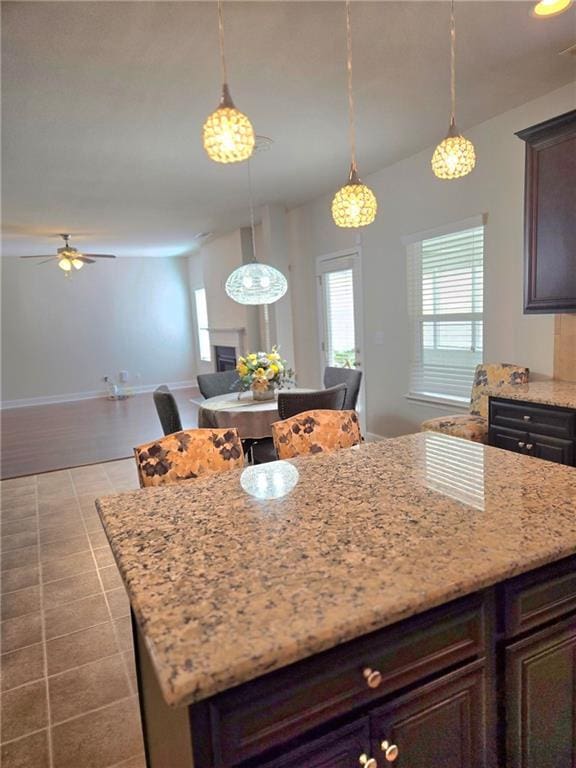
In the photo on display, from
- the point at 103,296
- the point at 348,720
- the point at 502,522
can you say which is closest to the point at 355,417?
the point at 502,522

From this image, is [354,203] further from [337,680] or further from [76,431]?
[76,431]

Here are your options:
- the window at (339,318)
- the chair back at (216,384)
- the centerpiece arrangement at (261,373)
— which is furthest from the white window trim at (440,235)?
the chair back at (216,384)

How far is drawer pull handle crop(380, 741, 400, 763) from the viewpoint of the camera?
95cm

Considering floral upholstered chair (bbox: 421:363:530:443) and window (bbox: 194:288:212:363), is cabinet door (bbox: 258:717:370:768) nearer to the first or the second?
floral upholstered chair (bbox: 421:363:530:443)

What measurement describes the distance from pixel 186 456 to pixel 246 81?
7.21 feet

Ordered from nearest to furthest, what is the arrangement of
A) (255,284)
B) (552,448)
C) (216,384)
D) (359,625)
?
(359,625) → (552,448) → (255,284) → (216,384)

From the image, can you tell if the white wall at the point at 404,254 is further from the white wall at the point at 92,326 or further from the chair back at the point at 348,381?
the white wall at the point at 92,326

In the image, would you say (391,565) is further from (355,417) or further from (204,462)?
(355,417)

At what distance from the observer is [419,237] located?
4.35 metres

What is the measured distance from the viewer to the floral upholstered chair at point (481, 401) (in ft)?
11.0

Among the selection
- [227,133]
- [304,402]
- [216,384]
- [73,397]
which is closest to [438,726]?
[227,133]

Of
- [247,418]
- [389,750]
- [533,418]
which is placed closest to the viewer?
[389,750]

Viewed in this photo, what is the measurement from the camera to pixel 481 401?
3.66 m

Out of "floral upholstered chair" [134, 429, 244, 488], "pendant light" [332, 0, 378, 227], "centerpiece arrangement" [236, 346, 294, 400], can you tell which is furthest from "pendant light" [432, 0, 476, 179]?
"centerpiece arrangement" [236, 346, 294, 400]
